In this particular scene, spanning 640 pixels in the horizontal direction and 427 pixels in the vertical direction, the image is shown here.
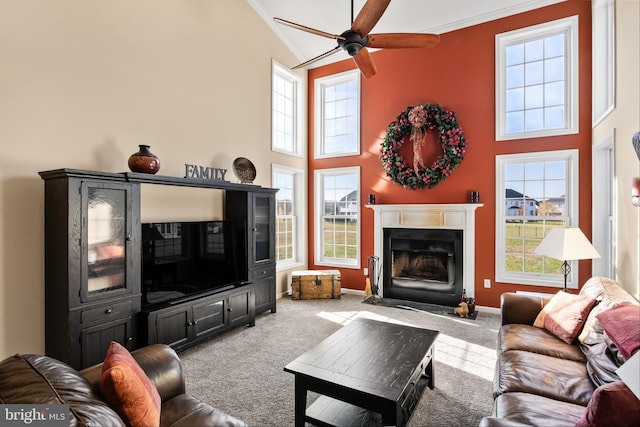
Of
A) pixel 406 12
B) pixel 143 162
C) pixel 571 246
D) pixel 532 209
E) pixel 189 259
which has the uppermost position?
pixel 406 12

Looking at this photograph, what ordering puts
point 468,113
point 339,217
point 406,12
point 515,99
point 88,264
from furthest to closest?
1. point 339,217
2. point 468,113
3. point 406,12
4. point 515,99
5. point 88,264

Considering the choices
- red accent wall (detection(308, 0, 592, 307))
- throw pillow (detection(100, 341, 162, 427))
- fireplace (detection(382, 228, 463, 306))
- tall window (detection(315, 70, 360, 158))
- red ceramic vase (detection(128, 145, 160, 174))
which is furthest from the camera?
tall window (detection(315, 70, 360, 158))

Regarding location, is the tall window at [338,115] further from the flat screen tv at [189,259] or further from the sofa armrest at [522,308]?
the sofa armrest at [522,308]

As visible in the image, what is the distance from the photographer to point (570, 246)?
3152 millimetres

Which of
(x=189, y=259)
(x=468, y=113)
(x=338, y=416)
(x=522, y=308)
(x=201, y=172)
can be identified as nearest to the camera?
(x=338, y=416)

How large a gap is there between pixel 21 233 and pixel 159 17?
2.77 metres

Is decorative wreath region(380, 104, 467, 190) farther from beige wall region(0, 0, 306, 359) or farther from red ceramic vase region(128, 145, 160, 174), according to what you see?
red ceramic vase region(128, 145, 160, 174)

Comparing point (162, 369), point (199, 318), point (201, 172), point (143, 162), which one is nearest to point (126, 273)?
point (199, 318)

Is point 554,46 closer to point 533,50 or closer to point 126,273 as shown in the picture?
point 533,50

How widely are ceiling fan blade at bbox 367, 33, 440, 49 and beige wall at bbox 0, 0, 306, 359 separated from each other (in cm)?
251

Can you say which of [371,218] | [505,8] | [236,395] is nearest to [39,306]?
[236,395]

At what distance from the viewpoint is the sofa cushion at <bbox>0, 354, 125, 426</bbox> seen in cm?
115

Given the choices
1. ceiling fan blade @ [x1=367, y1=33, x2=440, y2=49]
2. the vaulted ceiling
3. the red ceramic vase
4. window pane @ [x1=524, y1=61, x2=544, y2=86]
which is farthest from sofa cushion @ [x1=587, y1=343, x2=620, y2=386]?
the vaulted ceiling

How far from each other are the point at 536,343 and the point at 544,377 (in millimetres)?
580
